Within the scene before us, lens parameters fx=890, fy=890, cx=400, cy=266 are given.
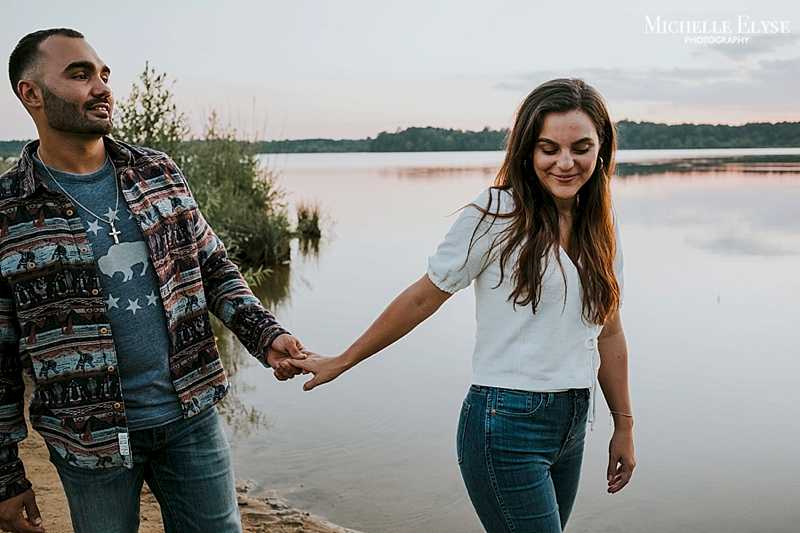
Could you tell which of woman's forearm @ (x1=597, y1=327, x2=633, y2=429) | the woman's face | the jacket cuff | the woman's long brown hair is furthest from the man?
woman's forearm @ (x1=597, y1=327, x2=633, y2=429)

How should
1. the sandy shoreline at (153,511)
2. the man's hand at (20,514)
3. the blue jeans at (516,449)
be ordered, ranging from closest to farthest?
the blue jeans at (516,449), the man's hand at (20,514), the sandy shoreline at (153,511)

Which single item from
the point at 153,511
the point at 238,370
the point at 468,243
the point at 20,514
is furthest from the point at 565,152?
the point at 238,370

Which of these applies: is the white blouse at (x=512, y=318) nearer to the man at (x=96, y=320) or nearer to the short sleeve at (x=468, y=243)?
the short sleeve at (x=468, y=243)

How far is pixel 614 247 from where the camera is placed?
2402 millimetres

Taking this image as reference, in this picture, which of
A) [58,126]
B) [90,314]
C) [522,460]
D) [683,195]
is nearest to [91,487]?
[90,314]

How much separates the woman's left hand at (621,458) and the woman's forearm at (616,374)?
0.03 m

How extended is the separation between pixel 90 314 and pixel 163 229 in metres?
0.30

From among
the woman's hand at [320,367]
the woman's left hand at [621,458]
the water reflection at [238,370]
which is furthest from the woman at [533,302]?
the water reflection at [238,370]

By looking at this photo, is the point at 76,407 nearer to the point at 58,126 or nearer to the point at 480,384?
the point at 58,126

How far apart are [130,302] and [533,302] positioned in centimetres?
104

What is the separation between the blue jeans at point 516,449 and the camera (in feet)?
7.20

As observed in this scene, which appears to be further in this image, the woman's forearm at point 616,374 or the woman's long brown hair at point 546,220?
the woman's forearm at point 616,374

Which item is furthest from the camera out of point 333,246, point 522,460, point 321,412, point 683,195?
point 683,195

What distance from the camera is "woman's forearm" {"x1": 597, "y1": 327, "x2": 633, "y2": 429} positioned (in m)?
2.52
